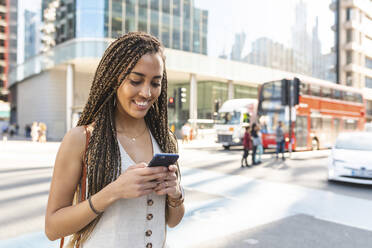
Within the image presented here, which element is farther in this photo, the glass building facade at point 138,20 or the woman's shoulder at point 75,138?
→ the glass building facade at point 138,20

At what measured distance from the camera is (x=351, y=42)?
4747 centimetres

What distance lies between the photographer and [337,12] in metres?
48.7

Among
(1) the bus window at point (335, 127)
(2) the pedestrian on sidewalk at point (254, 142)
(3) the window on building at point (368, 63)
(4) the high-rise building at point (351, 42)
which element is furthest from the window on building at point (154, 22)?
(3) the window on building at point (368, 63)

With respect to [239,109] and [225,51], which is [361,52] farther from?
[239,109]

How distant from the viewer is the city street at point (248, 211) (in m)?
4.25

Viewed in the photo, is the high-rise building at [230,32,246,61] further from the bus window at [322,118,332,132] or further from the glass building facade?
the bus window at [322,118,332,132]

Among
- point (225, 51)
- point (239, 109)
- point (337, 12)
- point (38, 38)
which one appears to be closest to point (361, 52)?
point (337, 12)

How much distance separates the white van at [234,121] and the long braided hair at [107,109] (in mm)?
18956

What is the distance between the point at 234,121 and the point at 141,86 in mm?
19571

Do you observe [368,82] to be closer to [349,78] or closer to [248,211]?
[349,78]

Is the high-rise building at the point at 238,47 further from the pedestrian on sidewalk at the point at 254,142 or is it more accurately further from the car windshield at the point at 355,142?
the car windshield at the point at 355,142

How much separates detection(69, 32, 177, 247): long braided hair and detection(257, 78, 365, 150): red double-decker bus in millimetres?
15557

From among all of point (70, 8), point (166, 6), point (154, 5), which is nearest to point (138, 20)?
point (154, 5)

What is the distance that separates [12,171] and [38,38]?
109ft
